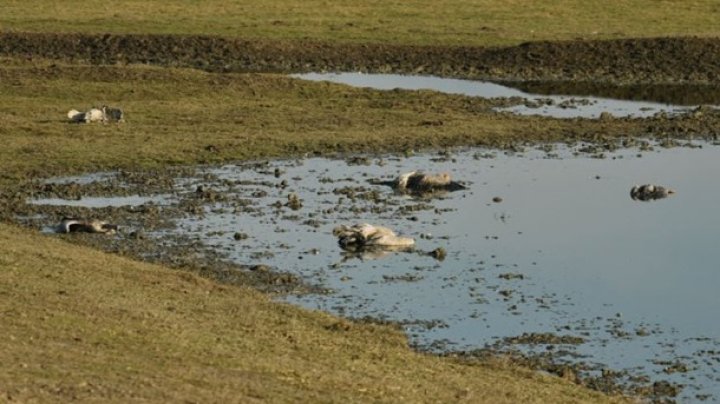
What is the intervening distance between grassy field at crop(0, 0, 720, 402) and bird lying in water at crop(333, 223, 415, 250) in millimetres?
3384

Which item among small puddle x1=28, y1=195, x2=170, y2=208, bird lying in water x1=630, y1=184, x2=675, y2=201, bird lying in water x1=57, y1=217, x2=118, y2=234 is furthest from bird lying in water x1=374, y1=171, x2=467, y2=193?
bird lying in water x1=57, y1=217, x2=118, y2=234

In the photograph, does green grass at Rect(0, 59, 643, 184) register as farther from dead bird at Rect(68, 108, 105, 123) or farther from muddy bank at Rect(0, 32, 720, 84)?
muddy bank at Rect(0, 32, 720, 84)

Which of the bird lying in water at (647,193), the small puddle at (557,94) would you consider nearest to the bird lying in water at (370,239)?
the bird lying in water at (647,193)

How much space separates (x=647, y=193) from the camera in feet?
81.8

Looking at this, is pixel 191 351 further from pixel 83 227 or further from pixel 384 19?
pixel 384 19

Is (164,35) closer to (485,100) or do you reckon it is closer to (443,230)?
(485,100)

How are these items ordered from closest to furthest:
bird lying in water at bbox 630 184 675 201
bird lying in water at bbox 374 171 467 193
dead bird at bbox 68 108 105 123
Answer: bird lying in water at bbox 374 171 467 193
bird lying in water at bbox 630 184 675 201
dead bird at bbox 68 108 105 123

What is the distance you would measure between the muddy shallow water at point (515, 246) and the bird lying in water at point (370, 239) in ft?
0.70

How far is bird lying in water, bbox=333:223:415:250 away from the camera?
2048 centimetres

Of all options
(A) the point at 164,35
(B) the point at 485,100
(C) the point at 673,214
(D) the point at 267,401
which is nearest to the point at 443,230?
(C) the point at 673,214

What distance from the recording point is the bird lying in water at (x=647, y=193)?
2486 centimetres

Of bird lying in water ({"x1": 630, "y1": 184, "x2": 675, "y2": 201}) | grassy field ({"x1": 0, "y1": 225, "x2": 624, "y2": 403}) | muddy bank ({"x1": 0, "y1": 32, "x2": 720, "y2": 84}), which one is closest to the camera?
grassy field ({"x1": 0, "y1": 225, "x2": 624, "y2": 403})

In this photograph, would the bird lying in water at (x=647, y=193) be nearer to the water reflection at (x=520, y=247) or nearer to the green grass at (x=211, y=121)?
the water reflection at (x=520, y=247)

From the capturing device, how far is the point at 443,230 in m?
21.8
